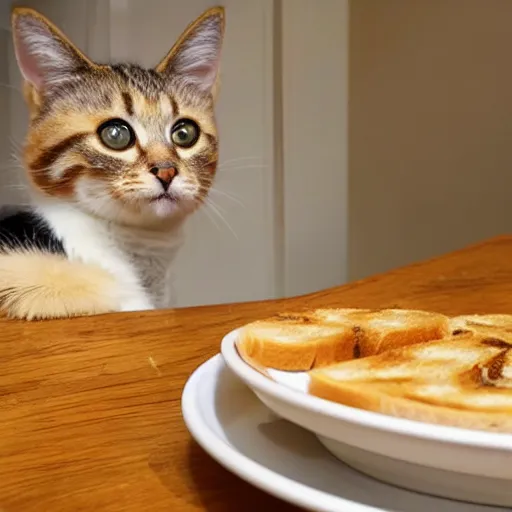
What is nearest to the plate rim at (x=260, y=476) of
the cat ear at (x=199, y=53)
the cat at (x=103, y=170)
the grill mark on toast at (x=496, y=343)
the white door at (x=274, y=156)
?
the grill mark on toast at (x=496, y=343)

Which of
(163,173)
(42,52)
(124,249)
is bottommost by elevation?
(124,249)

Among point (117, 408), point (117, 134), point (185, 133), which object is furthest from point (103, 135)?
point (117, 408)

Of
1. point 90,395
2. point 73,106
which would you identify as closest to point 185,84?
point 73,106

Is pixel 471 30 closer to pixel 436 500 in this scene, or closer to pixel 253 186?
pixel 253 186

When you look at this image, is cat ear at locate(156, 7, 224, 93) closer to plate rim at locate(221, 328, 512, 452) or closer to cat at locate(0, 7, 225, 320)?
cat at locate(0, 7, 225, 320)

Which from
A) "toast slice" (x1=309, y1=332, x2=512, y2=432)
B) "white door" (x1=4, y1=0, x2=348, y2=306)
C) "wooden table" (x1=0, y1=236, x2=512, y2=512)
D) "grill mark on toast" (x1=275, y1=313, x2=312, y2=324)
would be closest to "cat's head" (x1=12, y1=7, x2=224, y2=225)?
"wooden table" (x1=0, y1=236, x2=512, y2=512)

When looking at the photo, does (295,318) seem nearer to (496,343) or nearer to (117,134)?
(496,343)
